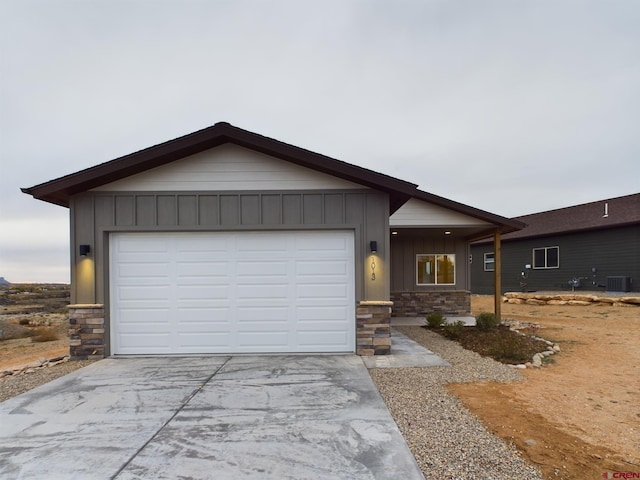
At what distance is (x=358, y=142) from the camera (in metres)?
17.8

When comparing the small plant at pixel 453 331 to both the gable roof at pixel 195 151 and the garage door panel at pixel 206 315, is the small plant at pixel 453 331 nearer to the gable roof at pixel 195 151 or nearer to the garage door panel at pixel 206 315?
the gable roof at pixel 195 151

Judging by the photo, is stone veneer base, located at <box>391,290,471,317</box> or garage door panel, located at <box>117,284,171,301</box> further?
stone veneer base, located at <box>391,290,471,317</box>

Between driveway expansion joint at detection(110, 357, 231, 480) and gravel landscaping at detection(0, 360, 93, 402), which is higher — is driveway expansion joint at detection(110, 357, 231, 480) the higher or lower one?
the higher one

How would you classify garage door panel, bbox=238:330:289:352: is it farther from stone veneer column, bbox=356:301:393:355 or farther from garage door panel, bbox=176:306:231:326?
stone veneer column, bbox=356:301:393:355

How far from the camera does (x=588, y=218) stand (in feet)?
55.1

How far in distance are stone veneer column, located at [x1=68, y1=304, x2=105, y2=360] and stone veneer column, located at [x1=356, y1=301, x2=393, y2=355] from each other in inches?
178

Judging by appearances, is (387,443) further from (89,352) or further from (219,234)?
(89,352)

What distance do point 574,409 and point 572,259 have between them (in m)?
15.8

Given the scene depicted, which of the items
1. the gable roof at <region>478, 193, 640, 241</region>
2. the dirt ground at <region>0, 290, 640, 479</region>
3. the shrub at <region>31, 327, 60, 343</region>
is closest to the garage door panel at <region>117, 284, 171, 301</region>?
the dirt ground at <region>0, 290, 640, 479</region>

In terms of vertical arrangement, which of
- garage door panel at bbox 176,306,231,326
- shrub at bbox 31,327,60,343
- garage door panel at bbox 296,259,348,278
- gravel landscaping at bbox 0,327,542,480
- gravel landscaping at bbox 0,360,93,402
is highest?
garage door panel at bbox 296,259,348,278

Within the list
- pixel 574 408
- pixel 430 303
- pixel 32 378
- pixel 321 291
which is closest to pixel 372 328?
pixel 321 291

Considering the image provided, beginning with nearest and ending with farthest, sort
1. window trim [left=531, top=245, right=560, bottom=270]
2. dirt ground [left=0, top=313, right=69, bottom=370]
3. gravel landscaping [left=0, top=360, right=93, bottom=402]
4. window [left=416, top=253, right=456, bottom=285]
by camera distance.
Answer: gravel landscaping [left=0, top=360, right=93, bottom=402], dirt ground [left=0, top=313, right=69, bottom=370], window [left=416, top=253, right=456, bottom=285], window trim [left=531, top=245, right=560, bottom=270]

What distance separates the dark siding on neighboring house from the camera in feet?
48.2

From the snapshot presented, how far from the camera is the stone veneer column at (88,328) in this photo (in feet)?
20.1
